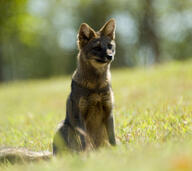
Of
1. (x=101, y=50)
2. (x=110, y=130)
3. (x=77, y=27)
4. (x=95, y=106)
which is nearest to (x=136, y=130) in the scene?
(x=110, y=130)

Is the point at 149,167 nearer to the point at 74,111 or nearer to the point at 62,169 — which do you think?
the point at 62,169

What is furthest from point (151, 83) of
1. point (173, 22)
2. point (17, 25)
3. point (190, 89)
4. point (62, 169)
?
point (173, 22)

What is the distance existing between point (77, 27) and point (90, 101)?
34375 mm

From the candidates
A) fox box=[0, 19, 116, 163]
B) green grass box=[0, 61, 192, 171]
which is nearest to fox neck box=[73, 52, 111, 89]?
fox box=[0, 19, 116, 163]

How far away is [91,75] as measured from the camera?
4918 mm

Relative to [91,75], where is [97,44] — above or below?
above

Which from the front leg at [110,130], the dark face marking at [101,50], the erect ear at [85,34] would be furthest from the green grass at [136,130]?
the erect ear at [85,34]

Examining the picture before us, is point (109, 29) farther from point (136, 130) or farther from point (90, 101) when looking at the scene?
point (136, 130)

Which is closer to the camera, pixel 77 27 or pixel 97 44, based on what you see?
pixel 97 44

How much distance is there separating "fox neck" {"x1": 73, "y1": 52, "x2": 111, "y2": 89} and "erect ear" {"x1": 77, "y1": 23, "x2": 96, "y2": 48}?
0.24 m

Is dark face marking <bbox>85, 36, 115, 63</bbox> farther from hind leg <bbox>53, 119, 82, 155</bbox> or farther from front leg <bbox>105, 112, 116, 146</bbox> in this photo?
hind leg <bbox>53, 119, 82, 155</bbox>

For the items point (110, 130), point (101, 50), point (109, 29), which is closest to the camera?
point (110, 130)

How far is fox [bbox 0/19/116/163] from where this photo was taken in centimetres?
470

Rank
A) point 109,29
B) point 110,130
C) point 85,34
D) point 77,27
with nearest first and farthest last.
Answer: point 110,130 → point 85,34 → point 109,29 → point 77,27
